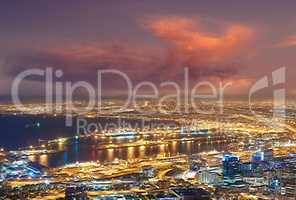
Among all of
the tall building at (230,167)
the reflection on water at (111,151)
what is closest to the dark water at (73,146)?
the reflection on water at (111,151)

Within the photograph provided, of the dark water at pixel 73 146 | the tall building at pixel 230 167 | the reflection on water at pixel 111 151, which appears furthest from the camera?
the dark water at pixel 73 146

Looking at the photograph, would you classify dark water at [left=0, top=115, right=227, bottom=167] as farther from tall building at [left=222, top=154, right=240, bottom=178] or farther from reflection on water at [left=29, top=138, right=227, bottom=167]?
tall building at [left=222, top=154, right=240, bottom=178]

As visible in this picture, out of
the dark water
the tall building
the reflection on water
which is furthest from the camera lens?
the dark water

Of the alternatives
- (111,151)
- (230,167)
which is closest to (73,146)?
(111,151)

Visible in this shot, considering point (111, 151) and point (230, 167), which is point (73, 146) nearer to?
point (111, 151)

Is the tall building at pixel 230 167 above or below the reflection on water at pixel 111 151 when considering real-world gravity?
above

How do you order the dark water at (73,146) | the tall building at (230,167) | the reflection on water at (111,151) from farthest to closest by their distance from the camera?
the dark water at (73,146)
the reflection on water at (111,151)
the tall building at (230,167)

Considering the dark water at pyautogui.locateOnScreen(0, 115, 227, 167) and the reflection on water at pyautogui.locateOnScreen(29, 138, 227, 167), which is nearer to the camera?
the reflection on water at pyautogui.locateOnScreen(29, 138, 227, 167)

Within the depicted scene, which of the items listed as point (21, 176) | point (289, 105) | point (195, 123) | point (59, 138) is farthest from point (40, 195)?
point (289, 105)

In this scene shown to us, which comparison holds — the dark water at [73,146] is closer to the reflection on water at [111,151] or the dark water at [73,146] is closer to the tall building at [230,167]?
the reflection on water at [111,151]

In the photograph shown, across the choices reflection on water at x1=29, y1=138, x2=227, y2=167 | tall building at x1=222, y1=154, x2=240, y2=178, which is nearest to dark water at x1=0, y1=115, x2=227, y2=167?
reflection on water at x1=29, y1=138, x2=227, y2=167
